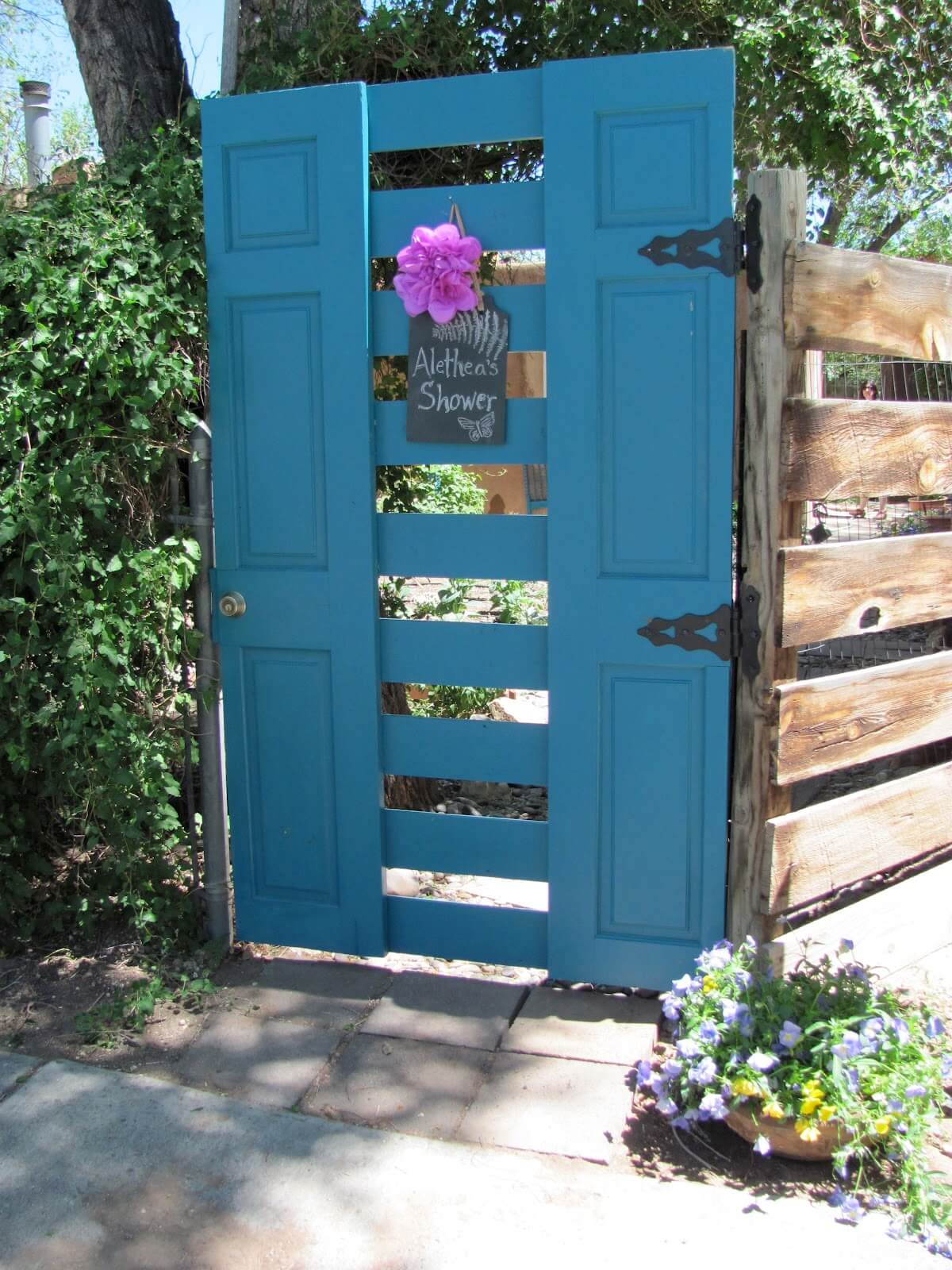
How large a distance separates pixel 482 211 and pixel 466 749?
1520mm

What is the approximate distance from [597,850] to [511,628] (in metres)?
0.68

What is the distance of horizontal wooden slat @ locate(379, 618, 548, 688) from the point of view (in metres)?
3.13

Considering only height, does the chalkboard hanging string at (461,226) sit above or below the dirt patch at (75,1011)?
above

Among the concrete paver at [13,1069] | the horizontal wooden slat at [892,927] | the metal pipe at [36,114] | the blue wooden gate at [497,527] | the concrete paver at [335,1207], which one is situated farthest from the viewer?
the metal pipe at [36,114]

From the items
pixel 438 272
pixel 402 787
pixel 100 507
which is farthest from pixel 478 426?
pixel 402 787

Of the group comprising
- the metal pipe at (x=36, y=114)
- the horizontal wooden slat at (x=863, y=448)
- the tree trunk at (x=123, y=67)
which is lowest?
the horizontal wooden slat at (x=863, y=448)

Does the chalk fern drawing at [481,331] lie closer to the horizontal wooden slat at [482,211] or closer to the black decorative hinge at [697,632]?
the horizontal wooden slat at [482,211]

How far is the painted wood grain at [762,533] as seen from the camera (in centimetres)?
280

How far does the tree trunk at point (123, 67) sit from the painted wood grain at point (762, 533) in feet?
8.28

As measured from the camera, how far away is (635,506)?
2957 mm

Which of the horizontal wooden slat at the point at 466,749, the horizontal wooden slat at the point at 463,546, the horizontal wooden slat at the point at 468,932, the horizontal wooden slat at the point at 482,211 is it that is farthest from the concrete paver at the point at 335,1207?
the horizontal wooden slat at the point at 482,211

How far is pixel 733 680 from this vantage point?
301cm

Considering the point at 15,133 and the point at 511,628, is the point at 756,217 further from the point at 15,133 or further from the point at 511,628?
the point at 15,133

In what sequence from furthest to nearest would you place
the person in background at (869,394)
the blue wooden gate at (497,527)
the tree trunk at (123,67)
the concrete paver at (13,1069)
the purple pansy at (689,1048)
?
1. the person in background at (869,394)
2. the tree trunk at (123,67)
3. the blue wooden gate at (497,527)
4. the concrete paver at (13,1069)
5. the purple pansy at (689,1048)
